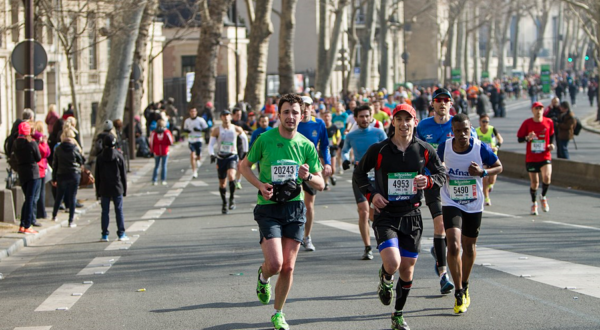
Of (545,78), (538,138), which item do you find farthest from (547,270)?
(545,78)

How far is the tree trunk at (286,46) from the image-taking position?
4491 centimetres

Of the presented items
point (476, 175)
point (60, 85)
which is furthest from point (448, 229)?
point (60, 85)

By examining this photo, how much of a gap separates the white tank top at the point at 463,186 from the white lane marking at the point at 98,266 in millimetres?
4410

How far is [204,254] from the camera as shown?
1184 centimetres

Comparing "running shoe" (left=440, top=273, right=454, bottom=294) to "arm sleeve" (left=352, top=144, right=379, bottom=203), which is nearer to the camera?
"arm sleeve" (left=352, top=144, right=379, bottom=203)

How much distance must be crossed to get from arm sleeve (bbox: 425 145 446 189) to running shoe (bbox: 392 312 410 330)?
106 cm

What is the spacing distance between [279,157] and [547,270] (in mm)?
3677

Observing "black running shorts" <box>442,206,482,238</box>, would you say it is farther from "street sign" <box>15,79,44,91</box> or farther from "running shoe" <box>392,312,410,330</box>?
"street sign" <box>15,79,44,91</box>

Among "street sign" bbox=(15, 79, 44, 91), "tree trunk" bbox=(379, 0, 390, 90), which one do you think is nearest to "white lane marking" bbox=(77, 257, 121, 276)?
"street sign" bbox=(15, 79, 44, 91)

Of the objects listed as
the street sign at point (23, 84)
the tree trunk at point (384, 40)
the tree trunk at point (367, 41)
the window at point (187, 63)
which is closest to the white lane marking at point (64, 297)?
the street sign at point (23, 84)

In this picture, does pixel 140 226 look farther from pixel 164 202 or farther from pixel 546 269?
pixel 546 269

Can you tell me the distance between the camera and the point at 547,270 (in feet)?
32.2

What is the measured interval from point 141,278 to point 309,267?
5.85ft

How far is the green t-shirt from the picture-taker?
7.53m
